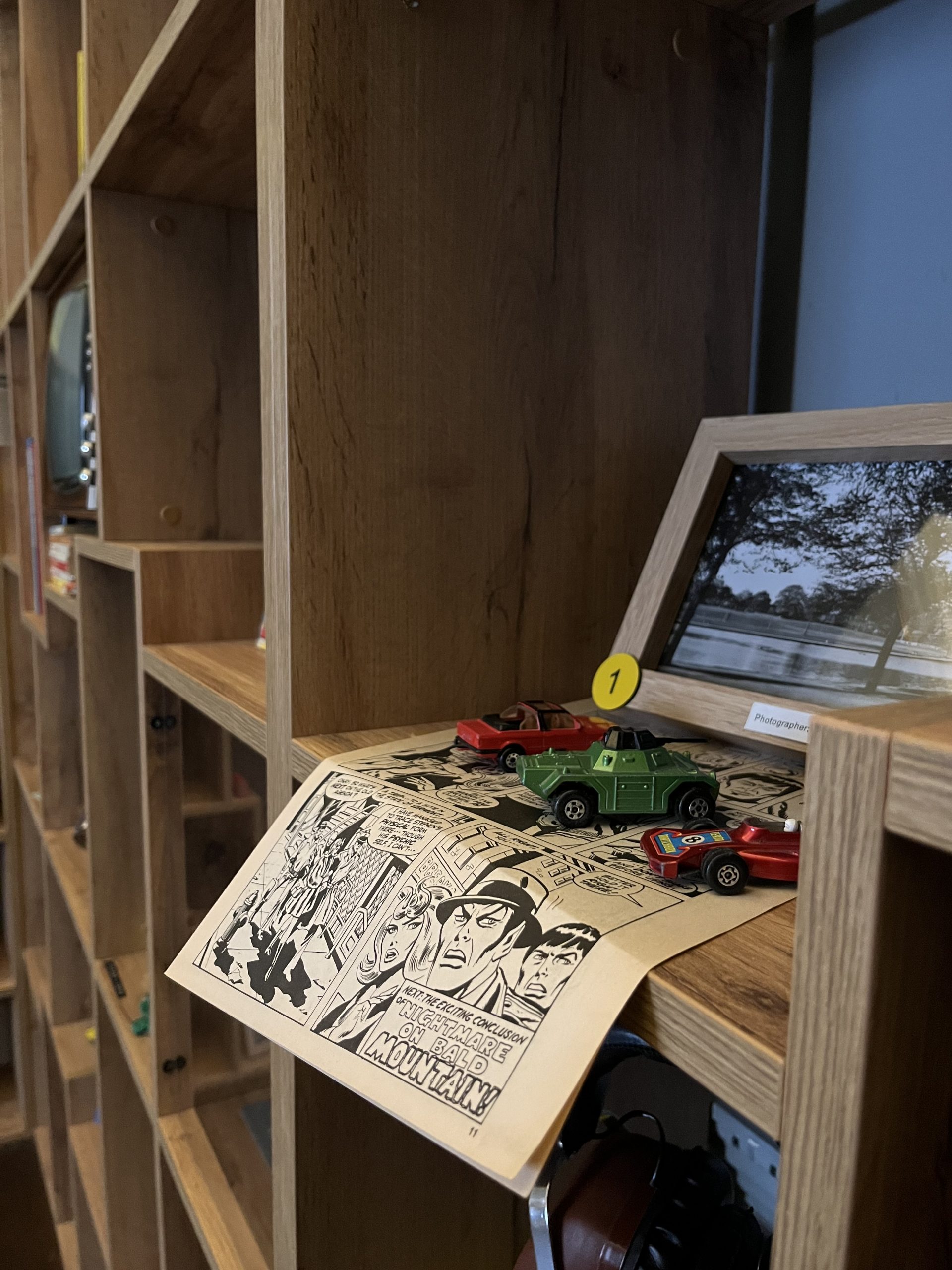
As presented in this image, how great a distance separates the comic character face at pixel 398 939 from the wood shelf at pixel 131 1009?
85 cm

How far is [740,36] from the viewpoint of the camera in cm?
73

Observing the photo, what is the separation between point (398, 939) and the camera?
41 cm

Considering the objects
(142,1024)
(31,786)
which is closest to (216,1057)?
(142,1024)

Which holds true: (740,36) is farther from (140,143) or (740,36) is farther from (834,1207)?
(834,1207)

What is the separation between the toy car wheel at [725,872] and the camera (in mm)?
387

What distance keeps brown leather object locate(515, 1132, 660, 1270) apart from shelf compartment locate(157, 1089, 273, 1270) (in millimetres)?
481

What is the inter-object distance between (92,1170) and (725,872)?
1815 millimetres

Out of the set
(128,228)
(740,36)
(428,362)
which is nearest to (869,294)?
(740,36)

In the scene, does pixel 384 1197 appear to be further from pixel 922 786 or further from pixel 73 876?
pixel 73 876

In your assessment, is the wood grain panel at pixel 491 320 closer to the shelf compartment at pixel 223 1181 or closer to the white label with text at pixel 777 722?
the white label with text at pixel 777 722

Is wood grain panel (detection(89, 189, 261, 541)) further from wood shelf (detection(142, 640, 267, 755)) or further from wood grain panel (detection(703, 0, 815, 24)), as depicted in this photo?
wood grain panel (detection(703, 0, 815, 24))

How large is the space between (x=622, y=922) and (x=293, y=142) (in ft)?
1.55

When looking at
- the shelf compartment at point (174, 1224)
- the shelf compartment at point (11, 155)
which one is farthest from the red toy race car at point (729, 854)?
the shelf compartment at point (11, 155)

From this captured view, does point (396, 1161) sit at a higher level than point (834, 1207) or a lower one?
lower
